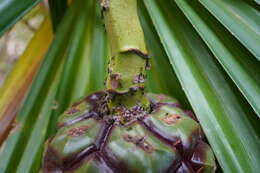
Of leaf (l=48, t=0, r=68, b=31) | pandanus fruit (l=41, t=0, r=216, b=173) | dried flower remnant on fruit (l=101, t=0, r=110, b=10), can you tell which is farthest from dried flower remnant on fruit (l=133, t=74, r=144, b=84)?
leaf (l=48, t=0, r=68, b=31)

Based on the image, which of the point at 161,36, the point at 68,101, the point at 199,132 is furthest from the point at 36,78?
the point at 199,132

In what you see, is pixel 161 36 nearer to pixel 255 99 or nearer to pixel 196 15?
pixel 196 15

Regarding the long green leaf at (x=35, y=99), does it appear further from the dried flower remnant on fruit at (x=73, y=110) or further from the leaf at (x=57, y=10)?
the dried flower remnant on fruit at (x=73, y=110)

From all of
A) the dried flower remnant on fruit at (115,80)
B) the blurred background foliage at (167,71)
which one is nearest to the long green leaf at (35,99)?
the blurred background foliage at (167,71)

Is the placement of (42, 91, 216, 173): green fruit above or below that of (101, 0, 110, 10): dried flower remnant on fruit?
below

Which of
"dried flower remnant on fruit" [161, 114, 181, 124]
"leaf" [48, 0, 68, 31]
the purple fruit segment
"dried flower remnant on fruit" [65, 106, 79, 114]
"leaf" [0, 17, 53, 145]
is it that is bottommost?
the purple fruit segment

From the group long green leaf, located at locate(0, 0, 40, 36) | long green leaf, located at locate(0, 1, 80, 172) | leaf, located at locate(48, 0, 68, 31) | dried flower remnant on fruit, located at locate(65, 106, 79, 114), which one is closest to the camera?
long green leaf, located at locate(0, 0, 40, 36)

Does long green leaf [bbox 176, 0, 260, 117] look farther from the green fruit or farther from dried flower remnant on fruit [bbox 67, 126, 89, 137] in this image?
dried flower remnant on fruit [bbox 67, 126, 89, 137]

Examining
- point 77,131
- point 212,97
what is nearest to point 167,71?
point 212,97
